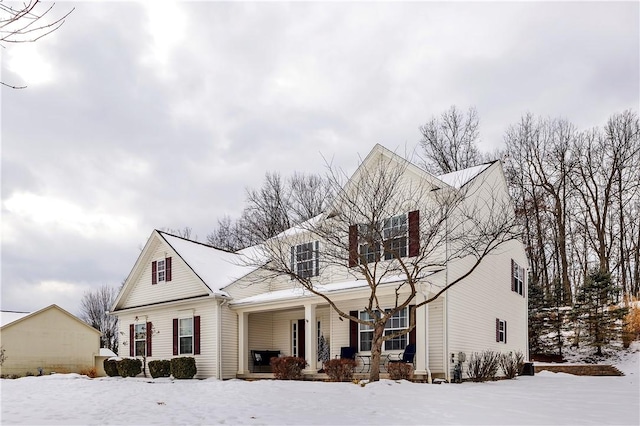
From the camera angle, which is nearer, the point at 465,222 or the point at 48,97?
the point at 48,97

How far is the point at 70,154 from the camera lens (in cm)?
1727

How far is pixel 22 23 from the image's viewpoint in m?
4.45

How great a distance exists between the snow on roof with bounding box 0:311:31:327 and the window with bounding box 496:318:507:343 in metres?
21.8

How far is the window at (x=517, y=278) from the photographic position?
69.1ft

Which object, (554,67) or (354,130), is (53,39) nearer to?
(354,130)

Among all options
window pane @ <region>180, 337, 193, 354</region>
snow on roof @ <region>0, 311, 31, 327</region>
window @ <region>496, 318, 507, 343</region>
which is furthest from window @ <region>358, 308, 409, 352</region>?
snow on roof @ <region>0, 311, 31, 327</region>

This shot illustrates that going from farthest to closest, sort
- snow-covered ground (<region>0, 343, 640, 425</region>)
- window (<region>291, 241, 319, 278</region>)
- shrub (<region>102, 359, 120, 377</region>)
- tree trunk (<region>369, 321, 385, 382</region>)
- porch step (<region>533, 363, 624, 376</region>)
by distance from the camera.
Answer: porch step (<region>533, 363, 624, 376</region>), shrub (<region>102, 359, 120, 377</region>), window (<region>291, 241, 319, 278</region>), tree trunk (<region>369, 321, 385, 382</region>), snow-covered ground (<region>0, 343, 640, 425</region>)

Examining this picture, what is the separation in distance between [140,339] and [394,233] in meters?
12.6

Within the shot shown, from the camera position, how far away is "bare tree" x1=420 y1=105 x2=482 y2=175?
111 ft

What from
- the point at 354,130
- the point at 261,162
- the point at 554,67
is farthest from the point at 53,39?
the point at 261,162

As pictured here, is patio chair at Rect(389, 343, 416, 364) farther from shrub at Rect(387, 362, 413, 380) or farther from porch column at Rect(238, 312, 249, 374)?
porch column at Rect(238, 312, 249, 374)

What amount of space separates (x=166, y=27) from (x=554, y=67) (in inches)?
688

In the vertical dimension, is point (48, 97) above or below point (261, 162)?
below

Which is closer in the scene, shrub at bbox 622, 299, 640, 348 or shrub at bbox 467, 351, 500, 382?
shrub at bbox 467, 351, 500, 382
